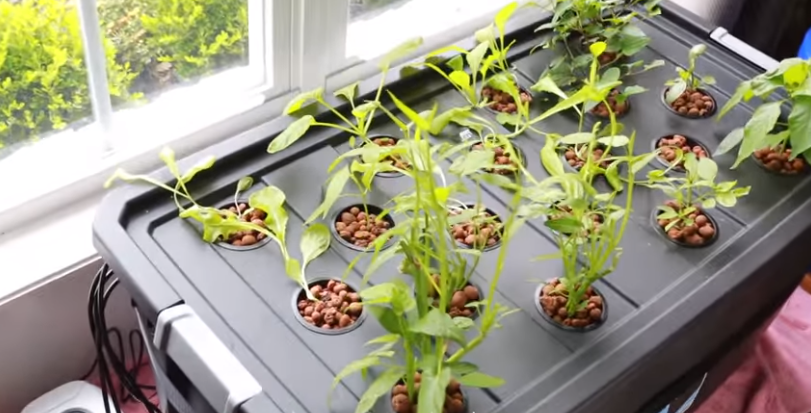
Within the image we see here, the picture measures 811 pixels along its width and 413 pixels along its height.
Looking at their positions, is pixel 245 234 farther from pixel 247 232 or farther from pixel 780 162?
pixel 780 162

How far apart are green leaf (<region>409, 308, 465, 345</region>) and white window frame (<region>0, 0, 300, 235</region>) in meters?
0.50

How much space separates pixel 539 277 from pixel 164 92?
52cm

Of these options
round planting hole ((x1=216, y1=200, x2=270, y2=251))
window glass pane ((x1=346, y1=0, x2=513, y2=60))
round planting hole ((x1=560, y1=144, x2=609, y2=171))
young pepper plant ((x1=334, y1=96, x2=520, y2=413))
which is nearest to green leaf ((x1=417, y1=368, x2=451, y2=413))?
young pepper plant ((x1=334, y1=96, x2=520, y2=413))

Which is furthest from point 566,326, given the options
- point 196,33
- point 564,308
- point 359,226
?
point 196,33

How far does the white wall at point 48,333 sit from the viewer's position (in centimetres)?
96

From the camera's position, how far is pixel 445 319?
0.67m

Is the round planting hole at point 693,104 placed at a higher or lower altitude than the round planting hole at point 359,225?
higher

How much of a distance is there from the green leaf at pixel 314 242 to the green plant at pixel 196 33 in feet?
1.07

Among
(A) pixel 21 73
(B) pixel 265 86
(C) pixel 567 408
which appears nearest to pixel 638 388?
(C) pixel 567 408

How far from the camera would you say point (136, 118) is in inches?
41.1

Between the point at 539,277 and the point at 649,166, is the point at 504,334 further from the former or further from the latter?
the point at 649,166

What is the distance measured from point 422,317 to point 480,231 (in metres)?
0.20

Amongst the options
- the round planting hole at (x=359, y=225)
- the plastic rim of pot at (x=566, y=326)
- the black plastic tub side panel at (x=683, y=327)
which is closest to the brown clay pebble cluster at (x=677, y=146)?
the black plastic tub side panel at (x=683, y=327)

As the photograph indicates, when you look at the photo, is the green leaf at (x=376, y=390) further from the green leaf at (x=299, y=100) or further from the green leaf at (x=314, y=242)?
the green leaf at (x=299, y=100)
